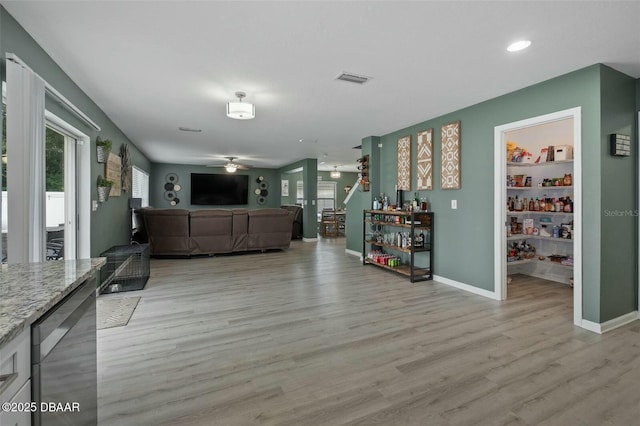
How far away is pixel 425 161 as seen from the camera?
15.2ft

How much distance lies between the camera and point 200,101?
3.75 meters

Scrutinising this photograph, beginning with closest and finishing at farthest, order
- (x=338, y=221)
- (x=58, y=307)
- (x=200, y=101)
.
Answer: (x=58, y=307) < (x=200, y=101) < (x=338, y=221)


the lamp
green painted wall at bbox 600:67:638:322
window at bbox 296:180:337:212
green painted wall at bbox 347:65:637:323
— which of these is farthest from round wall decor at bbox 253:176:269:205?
green painted wall at bbox 600:67:638:322

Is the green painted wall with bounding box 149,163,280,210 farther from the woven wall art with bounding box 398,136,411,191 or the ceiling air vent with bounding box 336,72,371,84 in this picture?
the ceiling air vent with bounding box 336,72,371,84

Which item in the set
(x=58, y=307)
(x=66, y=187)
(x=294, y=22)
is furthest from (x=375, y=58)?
(x=66, y=187)

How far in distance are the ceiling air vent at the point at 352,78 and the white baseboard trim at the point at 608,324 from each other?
308 centimetres

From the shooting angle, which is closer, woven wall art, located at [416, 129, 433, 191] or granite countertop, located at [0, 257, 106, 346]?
→ granite countertop, located at [0, 257, 106, 346]

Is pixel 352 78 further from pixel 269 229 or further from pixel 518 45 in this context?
pixel 269 229

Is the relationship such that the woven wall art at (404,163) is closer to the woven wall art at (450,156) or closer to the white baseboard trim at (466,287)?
the woven wall art at (450,156)

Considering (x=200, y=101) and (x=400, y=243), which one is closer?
(x=200, y=101)

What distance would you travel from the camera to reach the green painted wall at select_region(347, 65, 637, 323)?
107 inches

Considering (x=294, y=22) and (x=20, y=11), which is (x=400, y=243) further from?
(x=20, y=11)

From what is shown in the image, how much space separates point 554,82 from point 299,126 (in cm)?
337

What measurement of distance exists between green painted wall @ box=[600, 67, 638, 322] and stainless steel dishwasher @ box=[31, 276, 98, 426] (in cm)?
381
